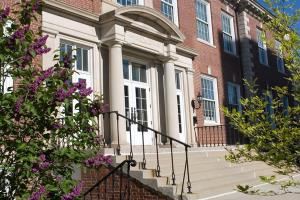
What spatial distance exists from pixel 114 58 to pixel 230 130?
8.33 meters

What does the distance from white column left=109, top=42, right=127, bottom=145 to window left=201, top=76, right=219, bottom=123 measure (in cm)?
599

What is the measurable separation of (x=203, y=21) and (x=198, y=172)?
9.89m

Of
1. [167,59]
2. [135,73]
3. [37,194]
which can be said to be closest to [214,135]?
[167,59]

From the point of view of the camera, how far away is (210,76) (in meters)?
17.4

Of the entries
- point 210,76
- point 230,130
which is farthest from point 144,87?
point 230,130

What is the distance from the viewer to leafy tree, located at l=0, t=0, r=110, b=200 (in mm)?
4031

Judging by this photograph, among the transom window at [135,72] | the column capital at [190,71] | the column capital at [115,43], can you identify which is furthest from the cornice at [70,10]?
the column capital at [190,71]

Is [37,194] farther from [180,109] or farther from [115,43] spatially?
[180,109]

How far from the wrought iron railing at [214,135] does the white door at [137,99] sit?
270cm

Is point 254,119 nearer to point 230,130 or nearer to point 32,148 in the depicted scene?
point 32,148

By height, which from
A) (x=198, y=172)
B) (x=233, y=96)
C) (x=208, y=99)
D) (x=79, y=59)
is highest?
(x=79, y=59)

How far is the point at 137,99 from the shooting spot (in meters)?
13.2

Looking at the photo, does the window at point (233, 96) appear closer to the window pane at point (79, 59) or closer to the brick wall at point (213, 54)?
the brick wall at point (213, 54)

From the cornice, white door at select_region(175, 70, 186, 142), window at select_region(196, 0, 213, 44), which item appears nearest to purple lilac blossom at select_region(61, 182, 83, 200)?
the cornice
